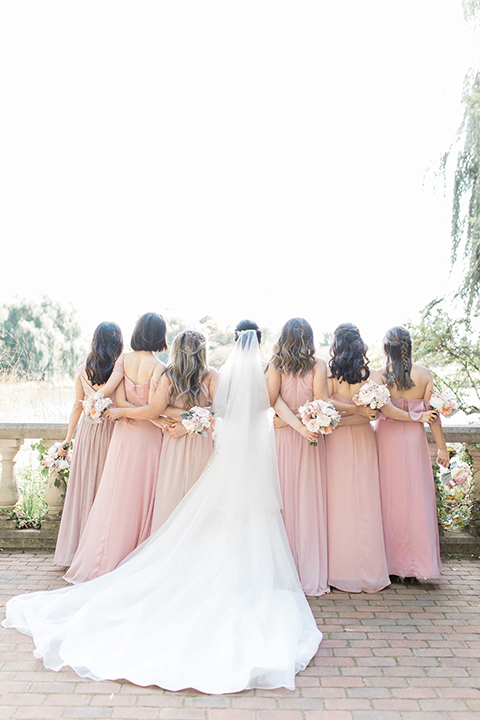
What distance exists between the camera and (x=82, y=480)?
4707 mm

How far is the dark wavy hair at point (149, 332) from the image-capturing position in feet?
14.1

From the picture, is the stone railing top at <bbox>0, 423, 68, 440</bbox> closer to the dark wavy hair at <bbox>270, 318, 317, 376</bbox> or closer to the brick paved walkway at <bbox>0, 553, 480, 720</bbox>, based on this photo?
the brick paved walkway at <bbox>0, 553, 480, 720</bbox>

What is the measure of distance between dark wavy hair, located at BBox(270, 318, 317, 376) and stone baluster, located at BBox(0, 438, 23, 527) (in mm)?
2854

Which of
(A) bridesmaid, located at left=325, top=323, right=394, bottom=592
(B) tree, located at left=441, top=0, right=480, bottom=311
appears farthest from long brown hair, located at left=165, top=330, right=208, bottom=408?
(B) tree, located at left=441, top=0, right=480, bottom=311

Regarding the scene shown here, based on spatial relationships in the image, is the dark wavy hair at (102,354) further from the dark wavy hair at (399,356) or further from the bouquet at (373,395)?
the dark wavy hair at (399,356)

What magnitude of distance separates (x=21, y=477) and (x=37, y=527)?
54.0 inches

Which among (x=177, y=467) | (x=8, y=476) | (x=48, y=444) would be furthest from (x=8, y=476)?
→ (x=177, y=467)

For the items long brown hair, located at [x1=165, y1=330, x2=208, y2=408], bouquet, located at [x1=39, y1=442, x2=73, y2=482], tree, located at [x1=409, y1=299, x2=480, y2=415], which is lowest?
bouquet, located at [x1=39, y1=442, x2=73, y2=482]

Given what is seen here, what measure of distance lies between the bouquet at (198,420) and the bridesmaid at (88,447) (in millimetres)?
846

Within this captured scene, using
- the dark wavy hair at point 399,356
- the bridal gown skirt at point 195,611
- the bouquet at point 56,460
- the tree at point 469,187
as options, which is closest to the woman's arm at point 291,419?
the bridal gown skirt at point 195,611

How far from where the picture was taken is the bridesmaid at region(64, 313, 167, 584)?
14.1 feet

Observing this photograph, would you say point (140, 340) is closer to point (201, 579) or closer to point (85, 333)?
point (201, 579)

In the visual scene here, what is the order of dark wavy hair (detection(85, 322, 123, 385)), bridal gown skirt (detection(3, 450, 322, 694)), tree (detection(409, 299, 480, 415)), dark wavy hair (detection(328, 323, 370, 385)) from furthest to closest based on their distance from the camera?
tree (detection(409, 299, 480, 415)), dark wavy hair (detection(85, 322, 123, 385)), dark wavy hair (detection(328, 323, 370, 385)), bridal gown skirt (detection(3, 450, 322, 694))

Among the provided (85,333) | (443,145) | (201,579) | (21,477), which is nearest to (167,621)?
(201,579)
